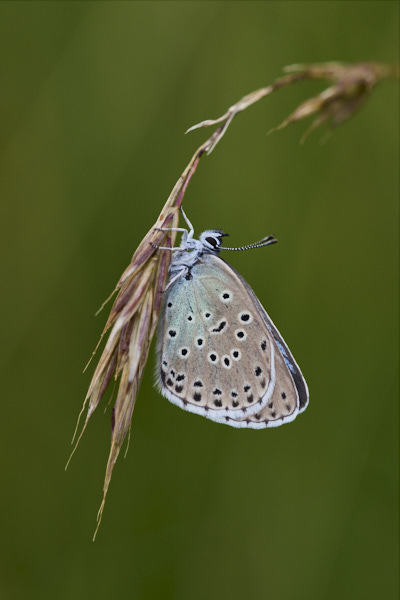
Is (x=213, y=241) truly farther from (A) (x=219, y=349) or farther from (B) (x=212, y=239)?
(A) (x=219, y=349)

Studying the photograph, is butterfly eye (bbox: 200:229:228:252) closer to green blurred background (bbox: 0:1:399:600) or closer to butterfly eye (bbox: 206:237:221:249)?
butterfly eye (bbox: 206:237:221:249)

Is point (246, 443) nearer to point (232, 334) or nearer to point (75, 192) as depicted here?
point (232, 334)

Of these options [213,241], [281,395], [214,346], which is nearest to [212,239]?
[213,241]

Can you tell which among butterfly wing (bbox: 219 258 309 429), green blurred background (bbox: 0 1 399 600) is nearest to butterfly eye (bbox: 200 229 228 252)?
butterfly wing (bbox: 219 258 309 429)

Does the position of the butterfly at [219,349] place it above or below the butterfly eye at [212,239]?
below

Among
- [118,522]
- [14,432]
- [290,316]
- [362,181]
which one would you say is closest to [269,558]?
[118,522]

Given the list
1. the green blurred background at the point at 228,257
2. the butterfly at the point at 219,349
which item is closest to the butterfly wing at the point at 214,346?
the butterfly at the point at 219,349

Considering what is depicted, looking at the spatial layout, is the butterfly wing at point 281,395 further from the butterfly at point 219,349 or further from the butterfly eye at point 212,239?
the butterfly eye at point 212,239
